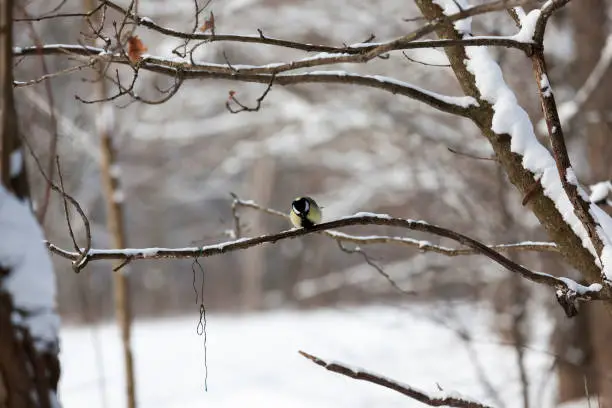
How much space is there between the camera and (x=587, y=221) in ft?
6.48

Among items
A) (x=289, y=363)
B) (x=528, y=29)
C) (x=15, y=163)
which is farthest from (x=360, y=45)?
(x=289, y=363)

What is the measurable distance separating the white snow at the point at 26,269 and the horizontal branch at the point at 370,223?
59 cm

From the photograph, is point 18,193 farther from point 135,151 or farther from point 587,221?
point 135,151

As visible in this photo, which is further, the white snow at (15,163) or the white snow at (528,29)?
the white snow at (528,29)

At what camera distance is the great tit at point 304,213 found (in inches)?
84.9

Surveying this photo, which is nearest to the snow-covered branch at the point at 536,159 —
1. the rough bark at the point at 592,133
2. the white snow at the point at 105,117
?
the rough bark at the point at 592,133

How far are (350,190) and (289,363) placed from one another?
7.96ft

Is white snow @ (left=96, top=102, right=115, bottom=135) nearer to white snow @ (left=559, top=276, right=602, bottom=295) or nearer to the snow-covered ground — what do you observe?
the snow-covered ground

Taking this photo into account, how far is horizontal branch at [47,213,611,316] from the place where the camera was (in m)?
1.82

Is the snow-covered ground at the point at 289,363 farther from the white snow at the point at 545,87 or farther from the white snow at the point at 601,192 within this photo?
the white snow at the point at 545,87

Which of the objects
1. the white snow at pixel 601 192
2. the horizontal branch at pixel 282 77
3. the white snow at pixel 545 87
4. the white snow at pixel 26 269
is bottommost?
the white snow at pixel 26 269

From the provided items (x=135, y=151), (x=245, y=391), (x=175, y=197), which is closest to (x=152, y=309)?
(x=175, y=197)

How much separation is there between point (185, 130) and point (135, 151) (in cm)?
532

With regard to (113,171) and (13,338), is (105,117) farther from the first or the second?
(13,338)
